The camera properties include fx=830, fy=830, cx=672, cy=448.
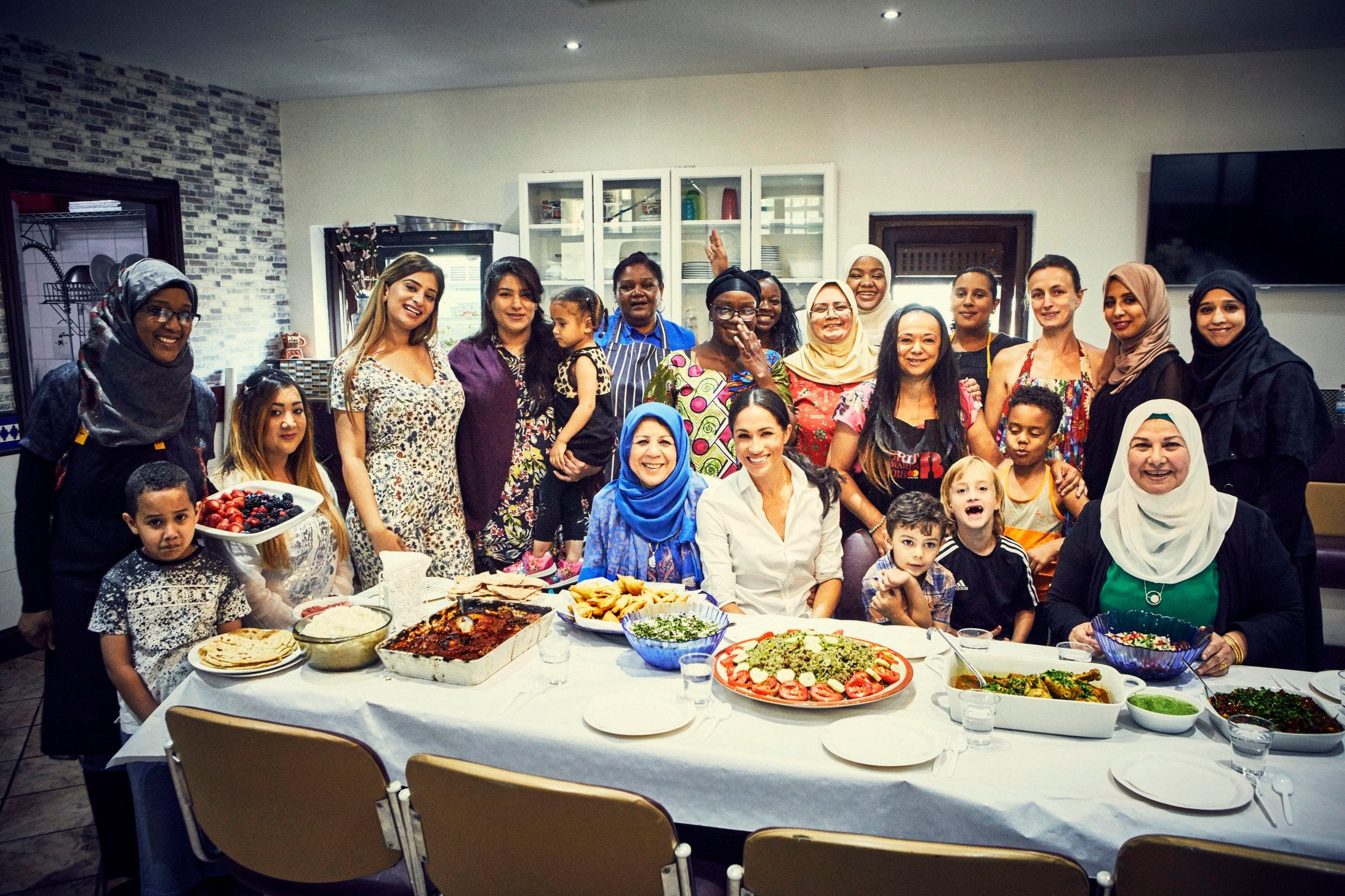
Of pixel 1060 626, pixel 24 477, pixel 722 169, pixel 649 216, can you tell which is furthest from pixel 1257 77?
pixel 24 477

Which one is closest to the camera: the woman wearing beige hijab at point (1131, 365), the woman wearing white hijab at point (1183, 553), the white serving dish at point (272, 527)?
the woman wearing white hijab at point (1183, 553)

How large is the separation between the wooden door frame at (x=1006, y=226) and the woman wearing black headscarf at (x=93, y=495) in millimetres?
3872

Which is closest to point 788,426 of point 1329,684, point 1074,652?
point 1074,652

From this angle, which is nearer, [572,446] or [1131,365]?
[1131,365]

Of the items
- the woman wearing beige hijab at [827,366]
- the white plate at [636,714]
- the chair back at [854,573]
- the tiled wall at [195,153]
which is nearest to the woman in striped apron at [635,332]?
the woman wearing beige hijab at [827,366]

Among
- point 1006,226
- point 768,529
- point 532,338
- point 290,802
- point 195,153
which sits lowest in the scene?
point 290,802

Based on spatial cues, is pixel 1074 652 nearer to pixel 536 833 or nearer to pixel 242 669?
pixel 536 833

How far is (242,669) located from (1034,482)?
234 cm

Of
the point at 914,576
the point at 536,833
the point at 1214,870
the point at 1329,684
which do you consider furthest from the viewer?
the point at 914,576

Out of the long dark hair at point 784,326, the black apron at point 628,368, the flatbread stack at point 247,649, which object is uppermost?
the long dark hair at point 784,326

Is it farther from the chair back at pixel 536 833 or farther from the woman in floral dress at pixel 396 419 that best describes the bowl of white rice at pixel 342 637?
the woman in floral dress at pixel 396 419

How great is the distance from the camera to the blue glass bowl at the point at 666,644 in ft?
5.91

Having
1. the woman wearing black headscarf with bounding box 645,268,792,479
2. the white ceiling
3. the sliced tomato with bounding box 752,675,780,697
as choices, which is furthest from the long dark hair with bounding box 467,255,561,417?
the sliced tomato with bounding box 752,675,780,697

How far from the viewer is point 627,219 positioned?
5059 millimetres
